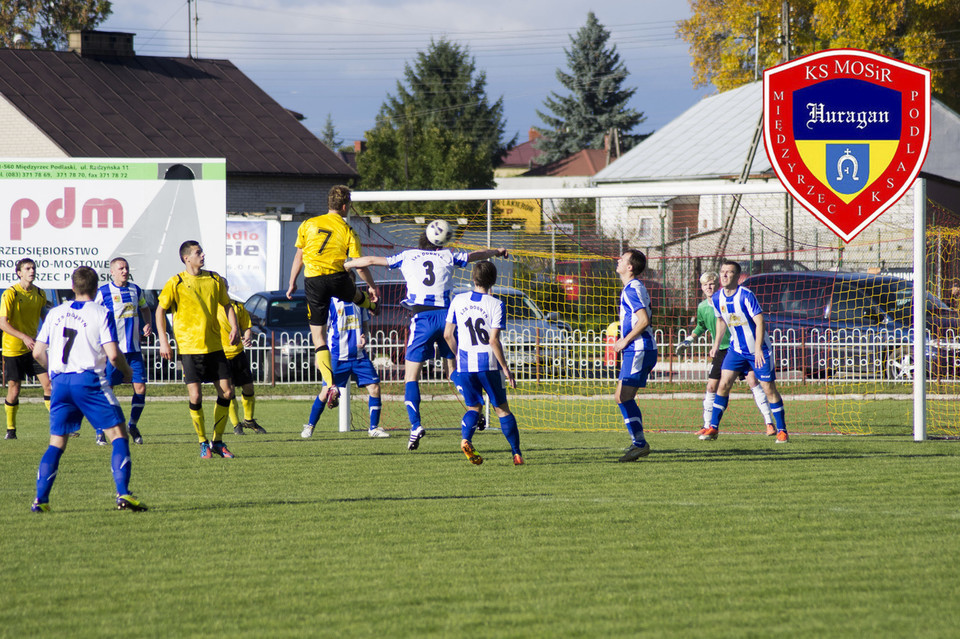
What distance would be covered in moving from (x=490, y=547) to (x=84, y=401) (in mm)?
2951

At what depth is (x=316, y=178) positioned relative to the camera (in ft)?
119

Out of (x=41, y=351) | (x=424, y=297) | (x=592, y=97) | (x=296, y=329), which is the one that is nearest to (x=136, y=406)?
(x=424, y=297)

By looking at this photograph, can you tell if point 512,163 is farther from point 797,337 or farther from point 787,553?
point 787,553

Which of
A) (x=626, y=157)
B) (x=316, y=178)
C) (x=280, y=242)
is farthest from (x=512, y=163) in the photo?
(x=280, y=242)

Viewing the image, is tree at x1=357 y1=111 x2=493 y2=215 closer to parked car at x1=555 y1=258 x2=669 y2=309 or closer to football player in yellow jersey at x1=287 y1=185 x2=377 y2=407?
parked car at x1=555 y1=258 x2=669 y2=309

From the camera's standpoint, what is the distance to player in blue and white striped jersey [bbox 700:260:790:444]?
11.4m

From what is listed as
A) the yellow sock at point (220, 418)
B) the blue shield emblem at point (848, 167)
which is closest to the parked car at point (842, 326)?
the blue shield emblem at point (848, 167)

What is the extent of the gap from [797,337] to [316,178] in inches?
850

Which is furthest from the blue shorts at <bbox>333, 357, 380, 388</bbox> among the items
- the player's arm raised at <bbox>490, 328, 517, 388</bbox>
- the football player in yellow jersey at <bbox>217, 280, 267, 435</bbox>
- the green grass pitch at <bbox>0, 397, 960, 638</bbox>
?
the player's arm raised at <bbox>490, 328, 517, 388</bbox>

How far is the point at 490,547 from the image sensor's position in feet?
20.4

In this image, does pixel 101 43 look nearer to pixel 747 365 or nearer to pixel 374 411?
pixel 374 411

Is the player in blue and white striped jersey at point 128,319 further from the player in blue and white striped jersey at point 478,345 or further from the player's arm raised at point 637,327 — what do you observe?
the player's arm raised at point 637,327

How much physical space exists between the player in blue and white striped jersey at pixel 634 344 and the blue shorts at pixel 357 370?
3.42 m

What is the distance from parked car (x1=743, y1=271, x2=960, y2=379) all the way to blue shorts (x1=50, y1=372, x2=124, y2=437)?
12144 millimetres
